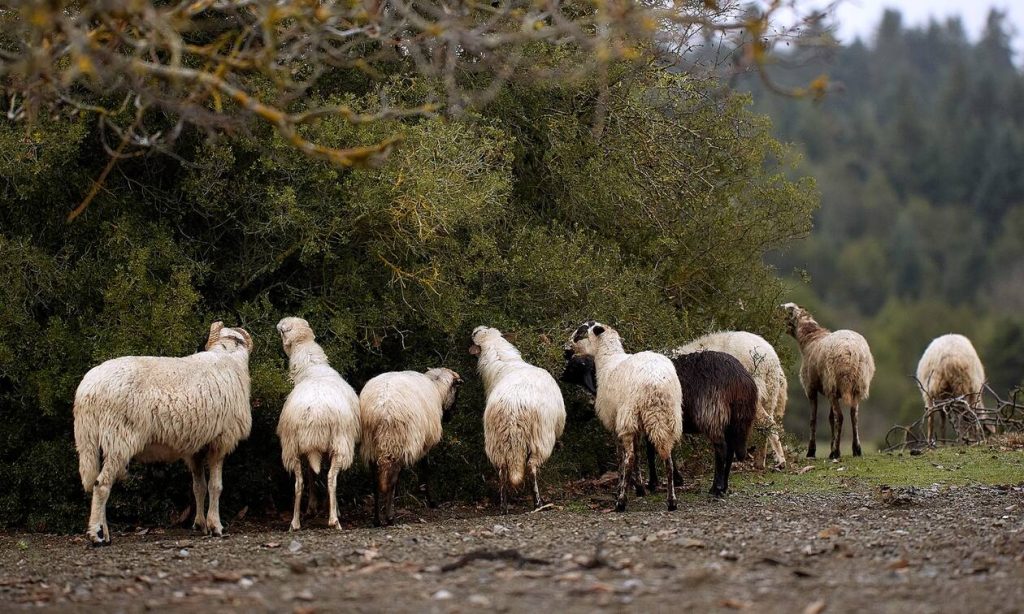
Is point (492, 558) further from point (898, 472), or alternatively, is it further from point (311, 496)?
point (898, 472)

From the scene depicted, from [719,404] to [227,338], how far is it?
5.24m

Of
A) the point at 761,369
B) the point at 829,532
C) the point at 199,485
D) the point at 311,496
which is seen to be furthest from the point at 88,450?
the point at 761,369

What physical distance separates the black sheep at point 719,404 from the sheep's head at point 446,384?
2.24m

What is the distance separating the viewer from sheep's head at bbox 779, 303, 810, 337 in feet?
56.3

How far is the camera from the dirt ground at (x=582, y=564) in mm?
6863

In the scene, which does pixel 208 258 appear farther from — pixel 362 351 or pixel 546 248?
pixel 546 248

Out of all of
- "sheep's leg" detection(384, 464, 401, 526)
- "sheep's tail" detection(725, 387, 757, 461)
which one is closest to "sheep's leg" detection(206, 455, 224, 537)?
"sheep's leg" detection(384, 464, 401, 526)

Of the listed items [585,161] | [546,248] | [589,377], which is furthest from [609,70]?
[589,377]

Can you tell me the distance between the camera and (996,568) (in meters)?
7.55

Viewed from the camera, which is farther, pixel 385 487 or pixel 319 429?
pixel 385 487

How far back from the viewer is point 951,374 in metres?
18.8

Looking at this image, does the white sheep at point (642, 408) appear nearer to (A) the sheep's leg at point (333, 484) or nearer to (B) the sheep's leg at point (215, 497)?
(A) the sheep's leg at point (333, 484)

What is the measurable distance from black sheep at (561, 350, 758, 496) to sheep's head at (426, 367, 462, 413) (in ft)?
7.36

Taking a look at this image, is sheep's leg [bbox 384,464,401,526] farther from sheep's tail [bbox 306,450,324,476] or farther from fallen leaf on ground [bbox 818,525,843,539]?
fallen leaf on ground [bbox 818,525,843,539]
